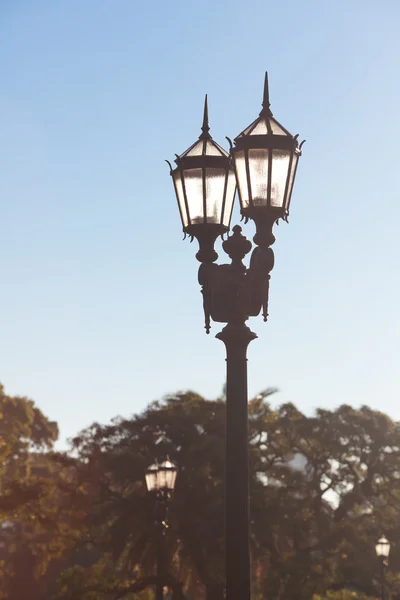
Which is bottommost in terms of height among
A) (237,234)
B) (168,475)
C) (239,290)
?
(239,290)

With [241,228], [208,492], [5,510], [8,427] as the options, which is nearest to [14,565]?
[8,427]

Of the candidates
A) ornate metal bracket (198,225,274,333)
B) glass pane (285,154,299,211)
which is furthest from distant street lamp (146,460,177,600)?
glass pane (285,154,299,211)

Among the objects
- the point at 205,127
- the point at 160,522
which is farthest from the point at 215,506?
the point at 205,127

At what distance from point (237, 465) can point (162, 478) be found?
14.2 m

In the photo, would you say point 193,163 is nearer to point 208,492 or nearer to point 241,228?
point 241,228

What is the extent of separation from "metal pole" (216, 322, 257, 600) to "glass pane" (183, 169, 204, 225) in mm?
895

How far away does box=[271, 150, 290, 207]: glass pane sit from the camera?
7547mm

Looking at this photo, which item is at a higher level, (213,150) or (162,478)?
(213,150)

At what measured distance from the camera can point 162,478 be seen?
69.8 ft

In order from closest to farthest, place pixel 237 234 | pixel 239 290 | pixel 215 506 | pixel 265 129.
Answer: pixel 265 129 < pixel 239 290 < pixel 237 234 < pixel 215 506

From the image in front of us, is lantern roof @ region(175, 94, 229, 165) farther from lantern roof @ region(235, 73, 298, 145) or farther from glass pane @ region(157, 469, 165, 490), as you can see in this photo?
glass pane @ region(157, 469, 165, 490)

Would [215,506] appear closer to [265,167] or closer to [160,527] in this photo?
[160,527]

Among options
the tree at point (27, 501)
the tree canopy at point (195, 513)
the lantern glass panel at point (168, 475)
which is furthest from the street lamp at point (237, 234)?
the tree at point (27, 501)

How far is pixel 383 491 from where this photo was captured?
173ft
